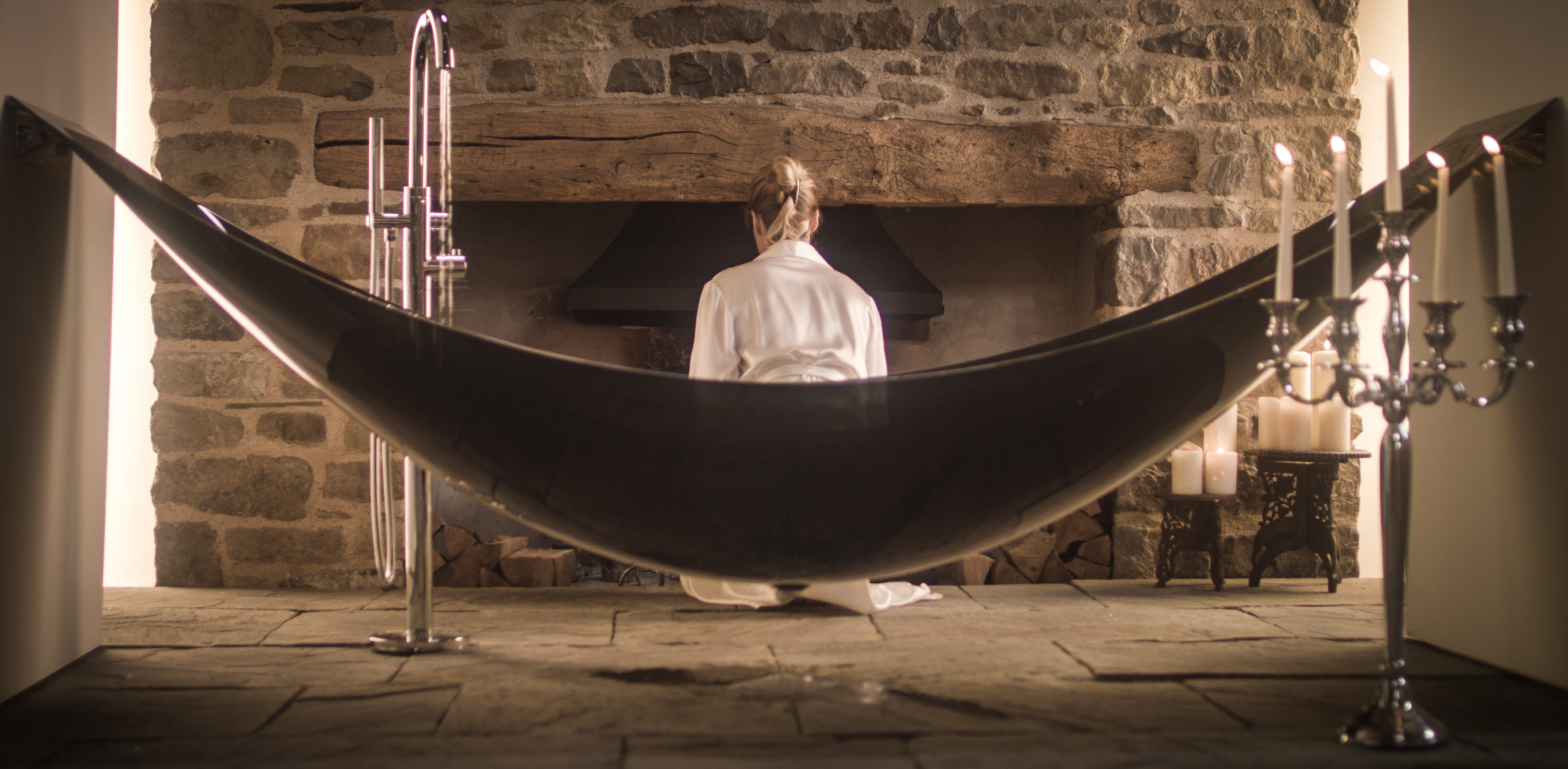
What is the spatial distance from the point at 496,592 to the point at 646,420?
139 cm

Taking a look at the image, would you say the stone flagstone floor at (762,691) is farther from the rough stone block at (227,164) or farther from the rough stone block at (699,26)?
the rough stone block at (699,26)

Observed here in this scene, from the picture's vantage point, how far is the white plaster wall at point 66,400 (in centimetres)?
146

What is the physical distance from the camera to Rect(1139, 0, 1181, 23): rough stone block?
8.64ft

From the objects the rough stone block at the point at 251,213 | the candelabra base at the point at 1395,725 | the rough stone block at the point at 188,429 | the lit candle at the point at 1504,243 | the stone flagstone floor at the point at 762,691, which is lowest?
the stone flagstone floor at the point at 762,691

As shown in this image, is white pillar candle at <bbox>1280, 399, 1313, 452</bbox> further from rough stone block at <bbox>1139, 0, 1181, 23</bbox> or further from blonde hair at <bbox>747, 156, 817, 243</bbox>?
blonde hair at <bbox>747, 156, 817, 243</bbox>

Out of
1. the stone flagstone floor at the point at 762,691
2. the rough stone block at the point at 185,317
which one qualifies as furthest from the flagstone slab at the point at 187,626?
the rough stone block at the point at 185,317

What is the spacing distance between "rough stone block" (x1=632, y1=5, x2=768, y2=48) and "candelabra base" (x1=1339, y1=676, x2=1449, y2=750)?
2.04 metres

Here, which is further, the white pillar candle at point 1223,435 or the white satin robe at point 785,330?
the white pillar candle at point 1223,435

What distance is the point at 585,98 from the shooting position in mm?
2564

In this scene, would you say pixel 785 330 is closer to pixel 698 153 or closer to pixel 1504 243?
pixel 698 153

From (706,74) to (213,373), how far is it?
1468mm

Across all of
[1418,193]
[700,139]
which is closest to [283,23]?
[700,139]

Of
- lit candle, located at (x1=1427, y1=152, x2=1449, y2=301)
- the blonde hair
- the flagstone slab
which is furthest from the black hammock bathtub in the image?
the blonde hair

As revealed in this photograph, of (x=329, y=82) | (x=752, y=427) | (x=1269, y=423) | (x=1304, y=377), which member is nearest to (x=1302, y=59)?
(x=1304, y=377)
